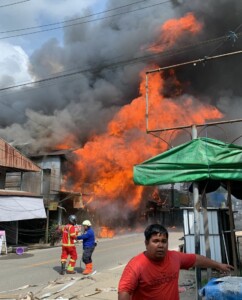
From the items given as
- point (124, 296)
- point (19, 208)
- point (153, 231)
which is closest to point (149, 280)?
point (124, 296)

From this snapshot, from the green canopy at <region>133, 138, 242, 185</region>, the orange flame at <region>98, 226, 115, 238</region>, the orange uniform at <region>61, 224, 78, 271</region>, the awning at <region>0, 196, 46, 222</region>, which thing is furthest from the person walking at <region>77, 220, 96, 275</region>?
the orange flame at <region>98, 226, 115, 238</region>

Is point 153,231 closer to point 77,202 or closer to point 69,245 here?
point 69,245

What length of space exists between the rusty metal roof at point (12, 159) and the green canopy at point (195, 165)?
17.7 meters

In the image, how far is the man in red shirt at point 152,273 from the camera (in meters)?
2.66

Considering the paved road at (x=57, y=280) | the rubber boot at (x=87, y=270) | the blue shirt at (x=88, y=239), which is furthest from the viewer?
the blue shirt at (x=88, y=239)

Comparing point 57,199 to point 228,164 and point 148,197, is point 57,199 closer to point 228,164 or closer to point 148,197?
point 148,197

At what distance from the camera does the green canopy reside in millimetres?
4766

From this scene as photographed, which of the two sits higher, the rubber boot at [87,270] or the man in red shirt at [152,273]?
the man in red shirt at [152,273]

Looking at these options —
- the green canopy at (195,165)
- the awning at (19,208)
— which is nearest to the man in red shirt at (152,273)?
the green canopy at (195,165)

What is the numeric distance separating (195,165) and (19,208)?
15.2 meters

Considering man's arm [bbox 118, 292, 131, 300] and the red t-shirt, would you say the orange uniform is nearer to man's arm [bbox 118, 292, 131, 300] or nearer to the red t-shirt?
the red t-shirt

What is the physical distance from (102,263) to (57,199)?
50.8 ft

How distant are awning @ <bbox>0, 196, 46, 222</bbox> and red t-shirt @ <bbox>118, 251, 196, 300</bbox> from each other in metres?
15.4

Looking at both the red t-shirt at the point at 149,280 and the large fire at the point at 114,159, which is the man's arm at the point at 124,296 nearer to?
the red t-shirt at the point at 149,280
